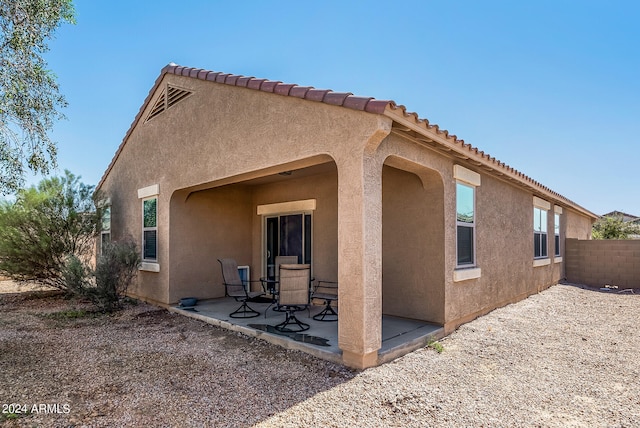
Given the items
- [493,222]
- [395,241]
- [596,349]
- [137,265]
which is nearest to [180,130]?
[137,265]

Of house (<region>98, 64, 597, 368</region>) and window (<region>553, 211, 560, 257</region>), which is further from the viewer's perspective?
window (<region>553, 211, 560, 257</region>)

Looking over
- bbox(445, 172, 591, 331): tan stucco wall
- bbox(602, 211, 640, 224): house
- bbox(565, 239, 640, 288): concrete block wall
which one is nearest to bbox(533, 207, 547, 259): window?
bbox(445, 172, 591, 331): tan stucco wall

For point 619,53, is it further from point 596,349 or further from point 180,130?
point 180,130

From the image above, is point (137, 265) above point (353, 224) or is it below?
below

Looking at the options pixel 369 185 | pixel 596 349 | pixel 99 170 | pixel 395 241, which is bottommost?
pixel 596 349

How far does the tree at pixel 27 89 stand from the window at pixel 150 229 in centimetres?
314

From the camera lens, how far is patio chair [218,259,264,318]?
7.68 metres

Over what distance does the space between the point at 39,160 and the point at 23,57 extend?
5.59 feet

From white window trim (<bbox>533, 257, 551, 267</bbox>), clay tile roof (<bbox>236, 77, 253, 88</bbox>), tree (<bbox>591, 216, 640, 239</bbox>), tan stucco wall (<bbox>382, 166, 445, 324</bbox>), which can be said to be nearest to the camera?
tan stucco wall (<bbox>382, 166, 445, 324</bbox>)

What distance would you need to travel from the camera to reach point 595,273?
1461 cm

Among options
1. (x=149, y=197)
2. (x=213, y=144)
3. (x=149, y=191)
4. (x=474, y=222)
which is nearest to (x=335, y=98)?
(x=213, y=144)

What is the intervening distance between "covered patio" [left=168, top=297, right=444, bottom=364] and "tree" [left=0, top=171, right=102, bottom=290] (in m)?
5.44

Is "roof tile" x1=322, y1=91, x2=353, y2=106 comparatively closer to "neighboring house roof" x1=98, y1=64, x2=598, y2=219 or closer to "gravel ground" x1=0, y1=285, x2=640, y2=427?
"neighboring house roof" x1=98, y1=64, x2=598, y2=219

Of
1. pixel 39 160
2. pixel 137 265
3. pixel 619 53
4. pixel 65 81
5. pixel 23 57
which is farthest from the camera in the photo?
pixel 619 53
